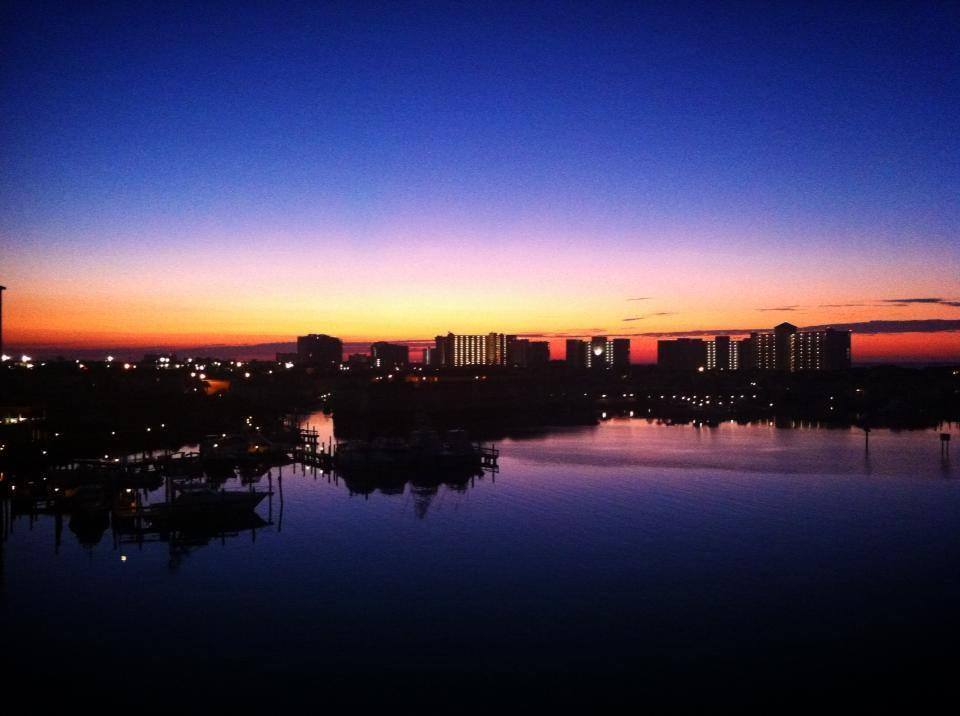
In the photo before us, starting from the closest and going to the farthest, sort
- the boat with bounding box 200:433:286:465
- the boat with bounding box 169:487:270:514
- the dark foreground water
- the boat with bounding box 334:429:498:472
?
1. the dark foreground water
2. the boat with bounding box 169:487:270:514
3. the boat with bounding box 334:429:498:472
4. the boat with bounding box 200:433:286:465

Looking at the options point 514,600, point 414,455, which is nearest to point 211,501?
point 514,600

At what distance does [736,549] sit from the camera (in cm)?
1302

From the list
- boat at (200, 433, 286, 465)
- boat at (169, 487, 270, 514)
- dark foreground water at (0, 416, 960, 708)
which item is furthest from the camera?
boat at (200, 433, 286, 465)

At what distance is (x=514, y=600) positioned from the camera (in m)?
10.4

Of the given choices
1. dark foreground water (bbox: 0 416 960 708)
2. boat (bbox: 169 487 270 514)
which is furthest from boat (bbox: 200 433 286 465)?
boat (bbox: 169 487 270 514)

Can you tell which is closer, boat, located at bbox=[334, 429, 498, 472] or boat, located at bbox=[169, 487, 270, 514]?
boat, located at bbox=[169, 487, 270, 514]

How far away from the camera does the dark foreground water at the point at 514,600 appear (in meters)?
8.02

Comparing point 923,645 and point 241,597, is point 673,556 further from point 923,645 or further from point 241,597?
point 241,597

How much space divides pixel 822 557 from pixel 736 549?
52.3 inches

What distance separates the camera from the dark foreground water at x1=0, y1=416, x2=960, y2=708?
8.02m

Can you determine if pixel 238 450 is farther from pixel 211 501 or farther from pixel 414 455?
pixel 211 501

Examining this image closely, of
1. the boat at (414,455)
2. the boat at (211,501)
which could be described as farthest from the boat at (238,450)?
the boat at (211,501)

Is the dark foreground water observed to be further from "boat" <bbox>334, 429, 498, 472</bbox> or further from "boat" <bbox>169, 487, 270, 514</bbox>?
"boat" <bbox>334, 429, 498, 472</bbox>

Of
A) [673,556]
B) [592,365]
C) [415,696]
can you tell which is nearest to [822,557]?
[673,556]
